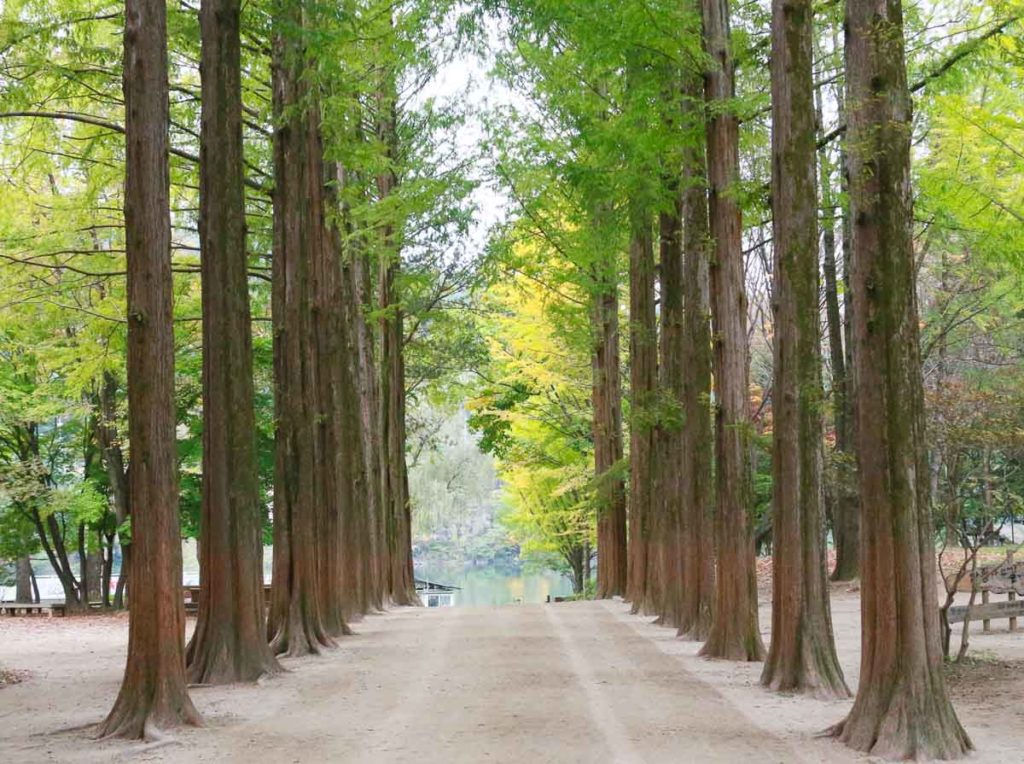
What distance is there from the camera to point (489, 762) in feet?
28.7

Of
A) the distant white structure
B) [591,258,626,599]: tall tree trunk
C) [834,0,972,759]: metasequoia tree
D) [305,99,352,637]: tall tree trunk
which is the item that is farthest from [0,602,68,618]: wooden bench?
[834,0,972,759]: metasequoia tree

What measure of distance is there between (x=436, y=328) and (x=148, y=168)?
25.5m

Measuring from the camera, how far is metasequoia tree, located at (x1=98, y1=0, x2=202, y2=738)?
412 inches

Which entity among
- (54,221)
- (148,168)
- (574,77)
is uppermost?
(574,77)

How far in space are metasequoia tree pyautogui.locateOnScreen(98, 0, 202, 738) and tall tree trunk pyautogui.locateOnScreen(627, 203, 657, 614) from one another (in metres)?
13.5

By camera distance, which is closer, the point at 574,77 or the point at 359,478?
the point at 574,77

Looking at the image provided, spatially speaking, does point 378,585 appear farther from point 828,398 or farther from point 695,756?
point 695,756

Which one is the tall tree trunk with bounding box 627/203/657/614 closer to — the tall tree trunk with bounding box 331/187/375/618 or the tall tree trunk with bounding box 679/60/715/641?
the tall tree trunk with bounding box 679/60/715/641

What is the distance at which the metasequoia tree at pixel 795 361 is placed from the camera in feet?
41.0

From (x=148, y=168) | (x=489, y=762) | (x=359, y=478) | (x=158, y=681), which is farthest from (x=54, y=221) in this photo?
(x=489, y=762)

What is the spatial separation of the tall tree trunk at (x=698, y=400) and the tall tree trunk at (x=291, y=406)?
5.79 metres

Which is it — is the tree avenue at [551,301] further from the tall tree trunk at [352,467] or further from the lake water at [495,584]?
the lake water at [495,584]

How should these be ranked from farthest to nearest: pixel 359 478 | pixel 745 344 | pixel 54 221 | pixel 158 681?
1. pixel 359 478
2. pixel 54 221
3. pixel 745 344
4. pixel 158 681

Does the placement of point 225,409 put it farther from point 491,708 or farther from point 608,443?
point 608,443
